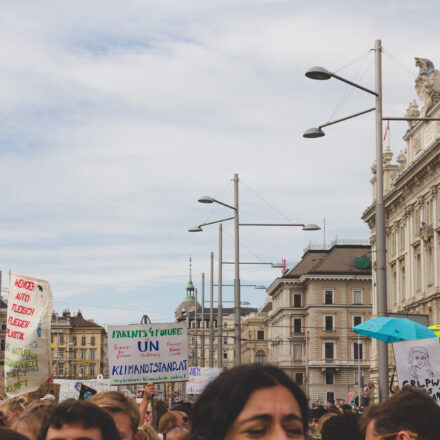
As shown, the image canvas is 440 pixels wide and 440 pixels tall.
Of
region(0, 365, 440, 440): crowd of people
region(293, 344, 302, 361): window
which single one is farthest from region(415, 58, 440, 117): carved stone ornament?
region(293, 344, 302, 361): window

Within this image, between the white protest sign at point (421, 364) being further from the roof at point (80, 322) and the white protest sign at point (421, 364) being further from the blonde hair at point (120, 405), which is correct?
the roof at point (80, 322)

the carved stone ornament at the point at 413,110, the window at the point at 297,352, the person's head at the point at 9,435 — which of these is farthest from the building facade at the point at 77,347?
the person's head at the point at 9,435

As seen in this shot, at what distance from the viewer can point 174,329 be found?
49.0 ft

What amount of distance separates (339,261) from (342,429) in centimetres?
10404

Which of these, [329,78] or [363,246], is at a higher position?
[363,246]

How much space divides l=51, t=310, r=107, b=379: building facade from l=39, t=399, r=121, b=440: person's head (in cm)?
18440

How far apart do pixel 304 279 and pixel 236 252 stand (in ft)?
268

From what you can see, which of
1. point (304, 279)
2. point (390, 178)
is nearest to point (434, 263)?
point (390, 178)

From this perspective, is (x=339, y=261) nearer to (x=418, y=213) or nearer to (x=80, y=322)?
(x=418, y=213)

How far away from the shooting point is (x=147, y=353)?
48.1 feet

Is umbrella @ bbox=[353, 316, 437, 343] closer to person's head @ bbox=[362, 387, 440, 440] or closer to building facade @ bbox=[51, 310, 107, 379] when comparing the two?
person's head @ bbox=[362, 387, 440, 440]

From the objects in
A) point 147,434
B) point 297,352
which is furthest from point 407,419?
point 297,352

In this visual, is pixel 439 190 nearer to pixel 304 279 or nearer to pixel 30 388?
pixel 30 388

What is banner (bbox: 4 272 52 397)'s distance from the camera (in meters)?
12.3
